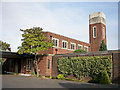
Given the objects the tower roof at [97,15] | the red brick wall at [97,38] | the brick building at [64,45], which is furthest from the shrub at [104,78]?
the tower roof at [97,15]

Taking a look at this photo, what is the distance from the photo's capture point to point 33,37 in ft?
80.0

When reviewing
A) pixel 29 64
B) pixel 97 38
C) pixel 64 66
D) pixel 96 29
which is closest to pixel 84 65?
pixel 64 66

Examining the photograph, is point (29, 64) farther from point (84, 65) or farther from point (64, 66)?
point (84, 65)

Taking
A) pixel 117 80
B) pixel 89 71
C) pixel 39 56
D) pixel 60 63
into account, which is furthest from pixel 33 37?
pixel 117 80

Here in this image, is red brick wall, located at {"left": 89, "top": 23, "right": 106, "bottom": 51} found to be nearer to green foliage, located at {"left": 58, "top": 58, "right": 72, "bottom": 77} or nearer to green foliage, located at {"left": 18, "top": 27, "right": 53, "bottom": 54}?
green foliage, located at {"left": 58, "top": 58, "right": 72, "bottom": 77}

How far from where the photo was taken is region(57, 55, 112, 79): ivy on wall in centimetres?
1907

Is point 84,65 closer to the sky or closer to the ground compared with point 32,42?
closer to the ground

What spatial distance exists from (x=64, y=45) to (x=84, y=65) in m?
13.3

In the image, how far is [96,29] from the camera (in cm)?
4022

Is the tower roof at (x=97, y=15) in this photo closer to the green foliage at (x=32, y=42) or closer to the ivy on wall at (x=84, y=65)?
the green foliage at (x=32, y=42)

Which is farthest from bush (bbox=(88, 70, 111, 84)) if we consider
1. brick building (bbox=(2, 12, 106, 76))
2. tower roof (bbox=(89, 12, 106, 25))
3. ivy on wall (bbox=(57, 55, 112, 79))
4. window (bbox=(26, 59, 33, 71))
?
tower roof (bbox=(89, 12, 106, 25))

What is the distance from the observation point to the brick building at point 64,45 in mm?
25952

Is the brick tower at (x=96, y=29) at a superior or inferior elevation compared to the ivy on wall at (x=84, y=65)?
superior

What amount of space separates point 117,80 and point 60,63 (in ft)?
30.5
